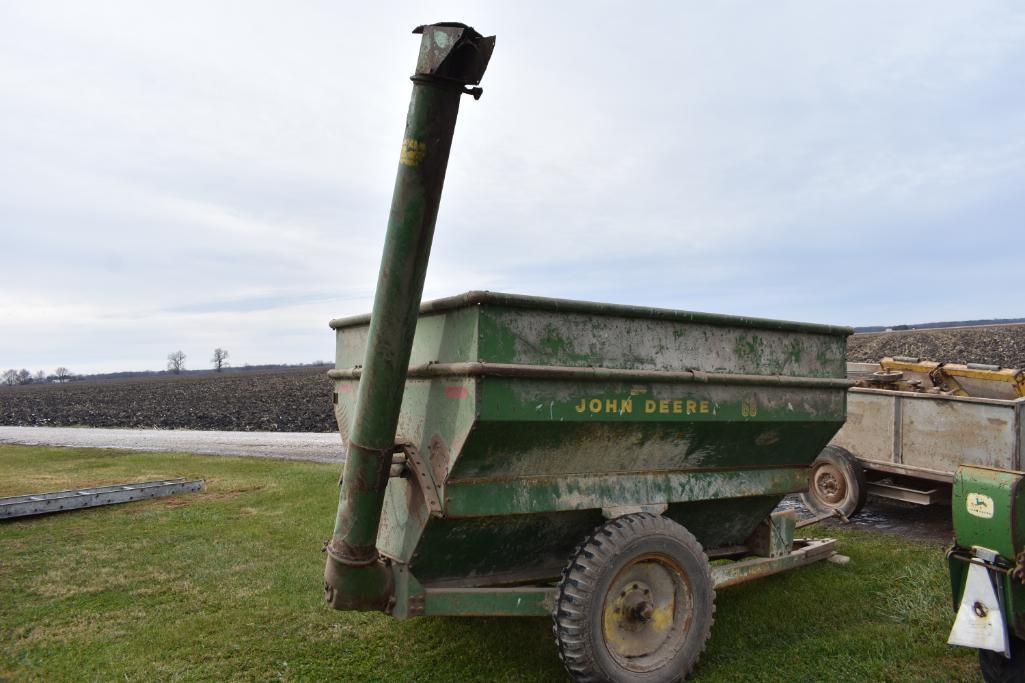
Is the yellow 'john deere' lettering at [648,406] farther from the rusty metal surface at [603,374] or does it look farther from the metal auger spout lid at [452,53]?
the metal auger spout lid at [452,53]

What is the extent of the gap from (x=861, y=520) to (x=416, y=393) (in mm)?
5763

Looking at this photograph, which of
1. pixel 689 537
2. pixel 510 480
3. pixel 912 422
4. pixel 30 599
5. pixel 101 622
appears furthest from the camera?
pixel 912 422

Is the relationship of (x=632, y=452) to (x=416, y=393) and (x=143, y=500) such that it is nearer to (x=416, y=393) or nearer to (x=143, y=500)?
(x=416, y=393)

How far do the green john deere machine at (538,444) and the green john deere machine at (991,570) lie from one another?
1.16 metres

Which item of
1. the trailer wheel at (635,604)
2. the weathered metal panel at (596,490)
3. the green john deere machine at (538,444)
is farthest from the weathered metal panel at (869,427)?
the trailer wheel at (635,604)

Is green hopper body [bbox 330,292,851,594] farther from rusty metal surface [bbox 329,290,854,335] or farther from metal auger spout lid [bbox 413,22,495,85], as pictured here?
metal auger spout lid [bbox 413,22,495,85]

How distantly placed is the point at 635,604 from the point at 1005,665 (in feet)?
5.73

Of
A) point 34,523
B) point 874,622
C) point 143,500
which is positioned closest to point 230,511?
point 143,500

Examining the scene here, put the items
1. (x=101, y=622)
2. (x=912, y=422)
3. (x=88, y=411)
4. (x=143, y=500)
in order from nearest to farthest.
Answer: (x=101, y=622) < (x=912, y=422) < (x=143, y=500) < (x=88, y=411)

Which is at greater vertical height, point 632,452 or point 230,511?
point 632,452

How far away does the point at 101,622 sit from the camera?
4.74 m

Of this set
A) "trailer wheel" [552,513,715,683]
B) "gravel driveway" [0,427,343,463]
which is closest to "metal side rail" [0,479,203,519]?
"gravel driveway" [0,427,343,463]

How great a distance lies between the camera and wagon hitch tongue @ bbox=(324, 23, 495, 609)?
10.5 ft

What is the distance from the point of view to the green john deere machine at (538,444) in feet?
10.9
